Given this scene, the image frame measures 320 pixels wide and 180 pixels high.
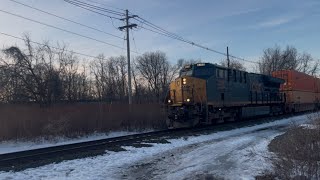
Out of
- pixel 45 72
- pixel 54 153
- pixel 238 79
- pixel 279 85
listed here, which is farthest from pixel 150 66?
pixel 54 153

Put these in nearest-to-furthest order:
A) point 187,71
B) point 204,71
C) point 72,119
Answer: point 72,119
point 204,71
point 187,71

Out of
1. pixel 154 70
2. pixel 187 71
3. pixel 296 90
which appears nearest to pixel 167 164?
pixel 187 71

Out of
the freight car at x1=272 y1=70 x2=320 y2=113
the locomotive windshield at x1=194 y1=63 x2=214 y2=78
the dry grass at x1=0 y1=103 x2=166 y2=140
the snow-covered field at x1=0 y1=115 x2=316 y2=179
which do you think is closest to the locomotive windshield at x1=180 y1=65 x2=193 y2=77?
the locomotive windshield at x1=194 y1=63 x2=214 y2=78

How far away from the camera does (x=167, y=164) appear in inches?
454

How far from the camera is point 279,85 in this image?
3709 cm

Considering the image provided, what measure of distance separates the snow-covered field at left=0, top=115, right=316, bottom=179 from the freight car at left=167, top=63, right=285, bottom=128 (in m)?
8.26

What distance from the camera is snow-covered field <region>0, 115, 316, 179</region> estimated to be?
9.90m

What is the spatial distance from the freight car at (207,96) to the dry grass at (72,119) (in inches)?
68.8

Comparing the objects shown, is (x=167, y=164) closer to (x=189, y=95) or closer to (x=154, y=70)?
(x=189, y=95)

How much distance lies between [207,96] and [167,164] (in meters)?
12.5

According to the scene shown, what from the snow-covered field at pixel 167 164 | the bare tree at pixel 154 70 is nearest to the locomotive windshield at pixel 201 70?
the snow-covered field at pixel 167 164

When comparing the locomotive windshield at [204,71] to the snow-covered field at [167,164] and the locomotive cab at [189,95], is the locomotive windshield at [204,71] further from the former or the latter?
the snow-covered field at [167,164]

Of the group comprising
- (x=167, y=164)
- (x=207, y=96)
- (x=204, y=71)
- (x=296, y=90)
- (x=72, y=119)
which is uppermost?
(x=204, y=71)

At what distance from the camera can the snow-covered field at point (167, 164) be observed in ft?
32.5
